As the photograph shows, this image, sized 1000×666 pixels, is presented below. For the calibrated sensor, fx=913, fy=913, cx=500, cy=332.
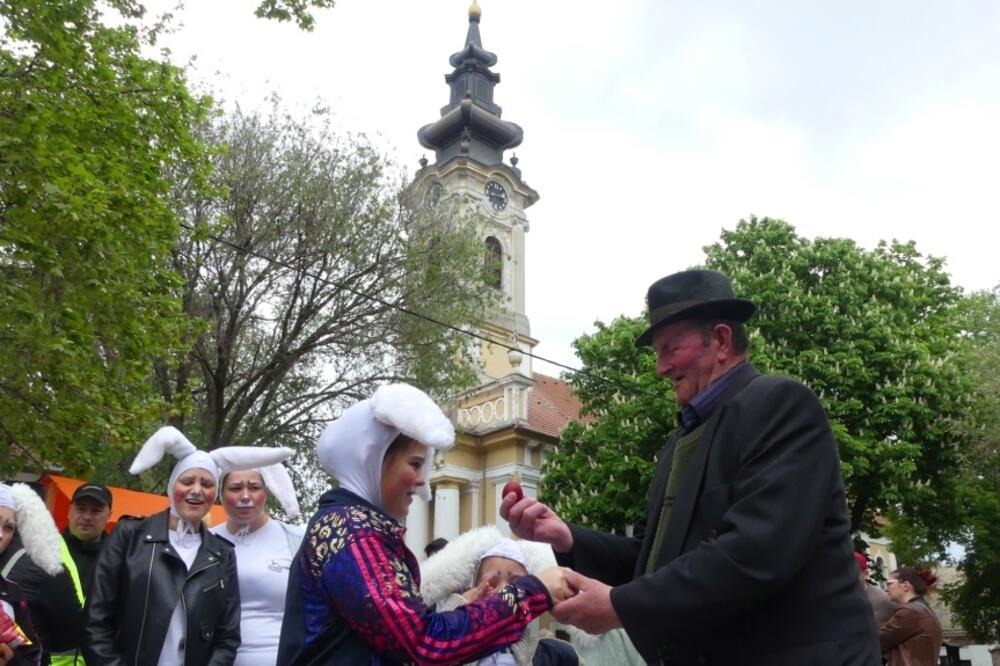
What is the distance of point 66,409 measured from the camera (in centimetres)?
1186

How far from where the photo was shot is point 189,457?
17.4ft

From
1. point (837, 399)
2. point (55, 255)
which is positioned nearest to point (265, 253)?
point (55, 255)

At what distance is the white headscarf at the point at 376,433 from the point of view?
9.29ft

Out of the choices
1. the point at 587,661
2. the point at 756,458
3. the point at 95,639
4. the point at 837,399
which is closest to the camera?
the point at 756,458

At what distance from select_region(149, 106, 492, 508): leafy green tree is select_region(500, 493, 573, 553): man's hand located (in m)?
16.1

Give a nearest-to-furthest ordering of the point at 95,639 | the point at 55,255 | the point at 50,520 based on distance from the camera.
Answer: the point at 95,639 → the point at 50,520 → the point at 55,255

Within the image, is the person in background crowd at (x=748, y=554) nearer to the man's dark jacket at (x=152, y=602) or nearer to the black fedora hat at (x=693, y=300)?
the black fedora hat at (x=693, y=300)

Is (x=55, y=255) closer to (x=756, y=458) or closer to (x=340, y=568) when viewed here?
(x=340, y=568)

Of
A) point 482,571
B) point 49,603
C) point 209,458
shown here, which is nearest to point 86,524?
point 49,603

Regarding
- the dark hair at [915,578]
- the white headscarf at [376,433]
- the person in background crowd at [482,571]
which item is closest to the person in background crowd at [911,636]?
the dark hair at [915,578]

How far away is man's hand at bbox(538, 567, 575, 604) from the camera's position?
2.73m

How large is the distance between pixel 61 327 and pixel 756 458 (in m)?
11.2

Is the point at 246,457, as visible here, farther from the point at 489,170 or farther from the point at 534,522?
the point at 489,170

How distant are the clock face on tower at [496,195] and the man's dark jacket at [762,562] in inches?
1729
